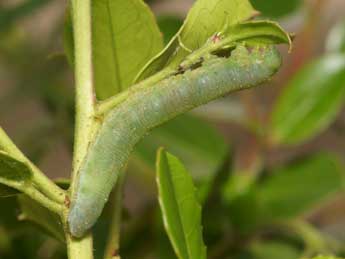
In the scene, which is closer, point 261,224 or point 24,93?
point 261,224

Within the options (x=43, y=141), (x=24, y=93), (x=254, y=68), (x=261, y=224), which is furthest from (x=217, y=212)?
(x=24, y=93)

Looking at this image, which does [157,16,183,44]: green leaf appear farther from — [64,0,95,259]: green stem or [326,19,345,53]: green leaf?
[64,0,95,259]: green stem

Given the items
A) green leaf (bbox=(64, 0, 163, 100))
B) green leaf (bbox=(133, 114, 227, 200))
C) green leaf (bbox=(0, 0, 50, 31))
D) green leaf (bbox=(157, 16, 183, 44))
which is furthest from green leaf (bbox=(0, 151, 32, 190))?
green leaf (bbox=(133, 114, 227, 200))

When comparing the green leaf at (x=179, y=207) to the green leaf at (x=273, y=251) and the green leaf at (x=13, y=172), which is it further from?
the green leaf at (x=273, y=251)

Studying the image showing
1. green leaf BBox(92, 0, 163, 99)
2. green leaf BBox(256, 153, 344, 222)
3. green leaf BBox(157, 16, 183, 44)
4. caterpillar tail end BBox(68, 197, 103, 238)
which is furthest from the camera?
green leaf BBox(256, 153, 344, 222)

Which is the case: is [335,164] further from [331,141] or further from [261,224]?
[331,141]

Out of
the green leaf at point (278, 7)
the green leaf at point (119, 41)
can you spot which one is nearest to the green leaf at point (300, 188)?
the green leaf at point (278, 7)
